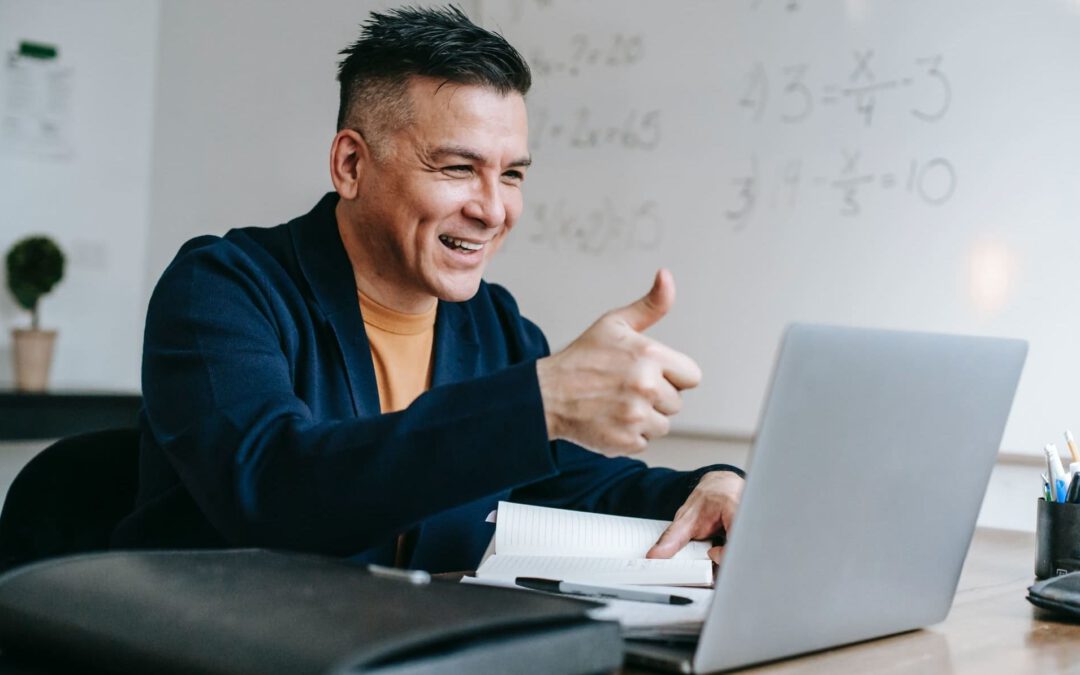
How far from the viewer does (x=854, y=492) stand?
2.45 ft

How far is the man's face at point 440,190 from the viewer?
1375 mm

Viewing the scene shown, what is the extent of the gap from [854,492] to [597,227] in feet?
6.15

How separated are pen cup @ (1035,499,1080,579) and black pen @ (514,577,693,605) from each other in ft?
1.72

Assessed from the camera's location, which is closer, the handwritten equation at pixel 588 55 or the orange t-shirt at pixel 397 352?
the orange t-shirt at pixel 397 352

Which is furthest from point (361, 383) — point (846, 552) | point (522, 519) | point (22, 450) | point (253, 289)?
point (22, 450)

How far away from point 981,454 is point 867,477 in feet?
0.57

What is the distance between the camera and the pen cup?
3.81 ft

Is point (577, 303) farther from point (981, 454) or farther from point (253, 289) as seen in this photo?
point (981, 454)

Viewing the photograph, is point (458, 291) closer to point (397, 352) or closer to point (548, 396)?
point (397, 352)

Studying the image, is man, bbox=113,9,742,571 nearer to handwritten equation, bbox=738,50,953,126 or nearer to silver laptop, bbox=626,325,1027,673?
silver laptop, bbox=626,325,1027,673

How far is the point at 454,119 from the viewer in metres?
1.37

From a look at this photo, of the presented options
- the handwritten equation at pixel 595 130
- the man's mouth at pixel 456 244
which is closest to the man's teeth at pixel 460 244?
the man's mouth at pixel 456 244

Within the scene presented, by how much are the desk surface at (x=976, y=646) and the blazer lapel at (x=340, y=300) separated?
2.13 feet

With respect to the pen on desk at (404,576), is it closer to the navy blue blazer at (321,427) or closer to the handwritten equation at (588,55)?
the navy blue blazer at (321,427)
